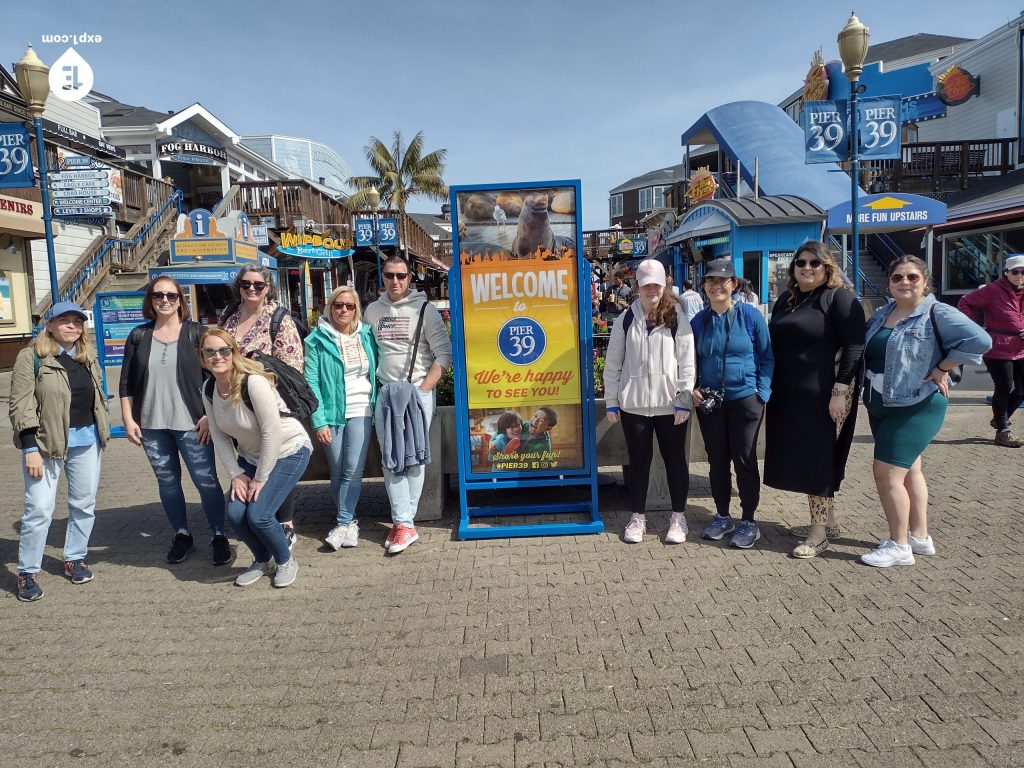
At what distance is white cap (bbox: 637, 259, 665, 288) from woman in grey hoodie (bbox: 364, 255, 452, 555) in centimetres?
134

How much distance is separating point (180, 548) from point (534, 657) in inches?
104

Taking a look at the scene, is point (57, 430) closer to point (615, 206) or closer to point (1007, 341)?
point (1007, 341)

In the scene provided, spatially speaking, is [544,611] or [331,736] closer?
[331,736]

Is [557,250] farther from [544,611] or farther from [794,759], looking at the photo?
[794,759]

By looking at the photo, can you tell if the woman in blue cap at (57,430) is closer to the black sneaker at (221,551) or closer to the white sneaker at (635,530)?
the black sneaker at (221,551)

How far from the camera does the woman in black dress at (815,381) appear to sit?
12.9ft

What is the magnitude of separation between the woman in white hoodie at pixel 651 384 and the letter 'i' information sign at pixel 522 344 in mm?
281

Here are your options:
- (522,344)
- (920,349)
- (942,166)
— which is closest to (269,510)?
(522,344)

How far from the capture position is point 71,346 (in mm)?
4051

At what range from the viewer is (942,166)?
837 inches

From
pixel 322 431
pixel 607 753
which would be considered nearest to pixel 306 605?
pixel 322 431

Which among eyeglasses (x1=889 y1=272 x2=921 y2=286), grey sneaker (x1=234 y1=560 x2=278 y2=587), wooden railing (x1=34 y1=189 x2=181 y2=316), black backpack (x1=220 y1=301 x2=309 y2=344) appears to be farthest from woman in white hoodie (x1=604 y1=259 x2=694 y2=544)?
wooden railing (x1=34 y1=189 x2=181 y2=316)

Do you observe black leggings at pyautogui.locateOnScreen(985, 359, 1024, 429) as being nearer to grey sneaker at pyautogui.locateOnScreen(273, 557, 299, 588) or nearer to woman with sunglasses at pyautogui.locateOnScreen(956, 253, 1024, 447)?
woman with sunglasses at pyautogui.locateOnScreen(956, 253, 1024, 447)

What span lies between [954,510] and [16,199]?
18.3 m
